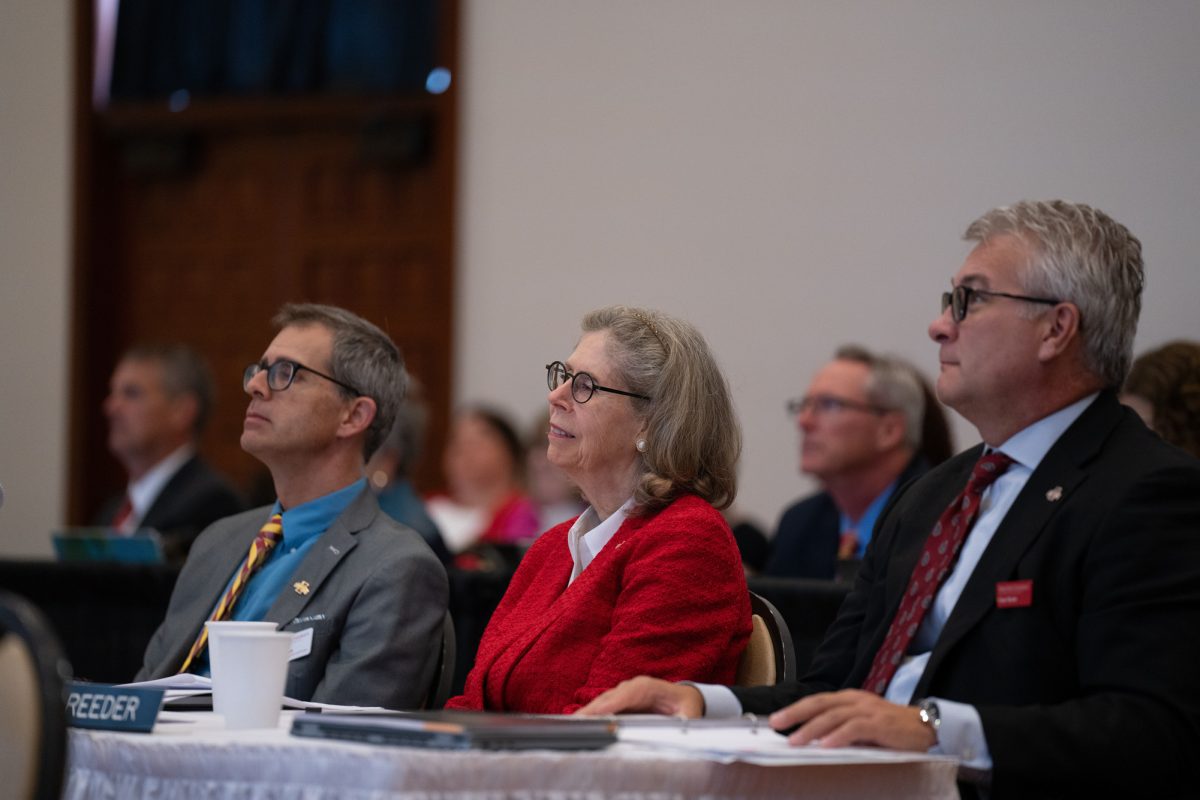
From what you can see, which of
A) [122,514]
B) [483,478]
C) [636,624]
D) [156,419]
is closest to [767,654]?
[636,624]

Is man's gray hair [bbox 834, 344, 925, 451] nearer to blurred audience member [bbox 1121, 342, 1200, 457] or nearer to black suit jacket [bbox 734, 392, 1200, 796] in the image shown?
blurred audience member [bbox 1121, 342, 1200, 457]

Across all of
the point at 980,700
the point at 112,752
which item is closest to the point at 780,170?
the point at 980,700

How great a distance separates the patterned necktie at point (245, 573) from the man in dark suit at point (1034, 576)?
1196mm

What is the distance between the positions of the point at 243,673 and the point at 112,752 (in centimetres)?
19

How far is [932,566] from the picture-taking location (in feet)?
7.21

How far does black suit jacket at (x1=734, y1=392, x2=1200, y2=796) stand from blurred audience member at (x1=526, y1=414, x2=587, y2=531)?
4.53 metres

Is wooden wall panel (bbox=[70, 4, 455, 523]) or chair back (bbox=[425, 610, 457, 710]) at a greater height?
wooden wall panel (bbox=[70, 4, 455, 523])

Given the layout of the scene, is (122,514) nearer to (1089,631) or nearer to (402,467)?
(402,467)

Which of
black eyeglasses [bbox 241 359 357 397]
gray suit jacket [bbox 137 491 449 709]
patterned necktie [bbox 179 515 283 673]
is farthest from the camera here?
black eyeglasses [bbox 241 359 357 397]

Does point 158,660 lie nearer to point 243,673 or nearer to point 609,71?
point 243,673

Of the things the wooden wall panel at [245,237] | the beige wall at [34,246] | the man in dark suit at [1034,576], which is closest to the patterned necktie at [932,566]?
the man in dark suit at [1034,576]

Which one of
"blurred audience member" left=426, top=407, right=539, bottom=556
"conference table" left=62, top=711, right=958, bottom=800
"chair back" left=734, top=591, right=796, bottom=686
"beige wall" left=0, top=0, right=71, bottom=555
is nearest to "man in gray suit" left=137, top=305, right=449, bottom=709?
"chair back" left=734, top=591, right=796, bottom=686

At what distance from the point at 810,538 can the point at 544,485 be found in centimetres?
228

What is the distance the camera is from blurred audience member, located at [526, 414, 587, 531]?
6.76 metres
